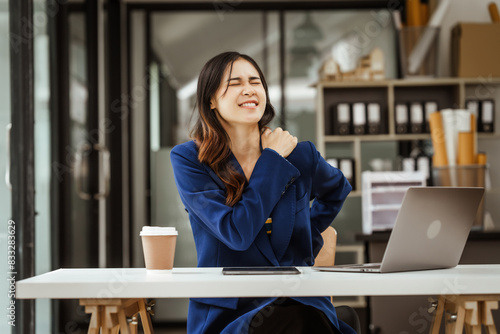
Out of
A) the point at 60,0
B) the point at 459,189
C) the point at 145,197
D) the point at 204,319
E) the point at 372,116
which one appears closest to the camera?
the point at 459,189

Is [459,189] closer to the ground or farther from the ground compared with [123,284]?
farther from the ground

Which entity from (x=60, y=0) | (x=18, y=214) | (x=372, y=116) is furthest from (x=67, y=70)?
(x=372, y=116)

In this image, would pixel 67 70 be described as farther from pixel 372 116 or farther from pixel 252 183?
pixel 252 183

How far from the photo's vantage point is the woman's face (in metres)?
1.83

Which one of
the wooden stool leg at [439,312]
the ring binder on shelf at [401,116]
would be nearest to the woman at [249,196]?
the wooden stool leg at [439,312]

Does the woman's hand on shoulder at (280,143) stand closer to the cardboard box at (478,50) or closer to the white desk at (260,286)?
the white desk at (260,286)

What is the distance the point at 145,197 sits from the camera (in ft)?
16.6

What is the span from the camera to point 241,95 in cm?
184

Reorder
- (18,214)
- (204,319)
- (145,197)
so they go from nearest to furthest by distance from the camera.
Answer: (204,319) < (18,214) < (145,197)

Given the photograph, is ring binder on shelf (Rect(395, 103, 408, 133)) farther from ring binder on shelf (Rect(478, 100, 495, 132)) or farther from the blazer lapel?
the blazer lapel

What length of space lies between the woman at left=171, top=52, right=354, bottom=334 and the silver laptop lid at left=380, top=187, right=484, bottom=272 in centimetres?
25

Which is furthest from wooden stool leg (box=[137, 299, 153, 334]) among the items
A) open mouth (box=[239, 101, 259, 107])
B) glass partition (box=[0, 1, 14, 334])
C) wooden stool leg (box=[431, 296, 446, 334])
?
glass partition (box=[0, 1, 14, 334])

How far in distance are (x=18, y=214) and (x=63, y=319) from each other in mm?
1251

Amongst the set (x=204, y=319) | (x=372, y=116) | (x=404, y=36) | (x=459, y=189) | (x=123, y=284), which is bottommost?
(x=204, y=319)
